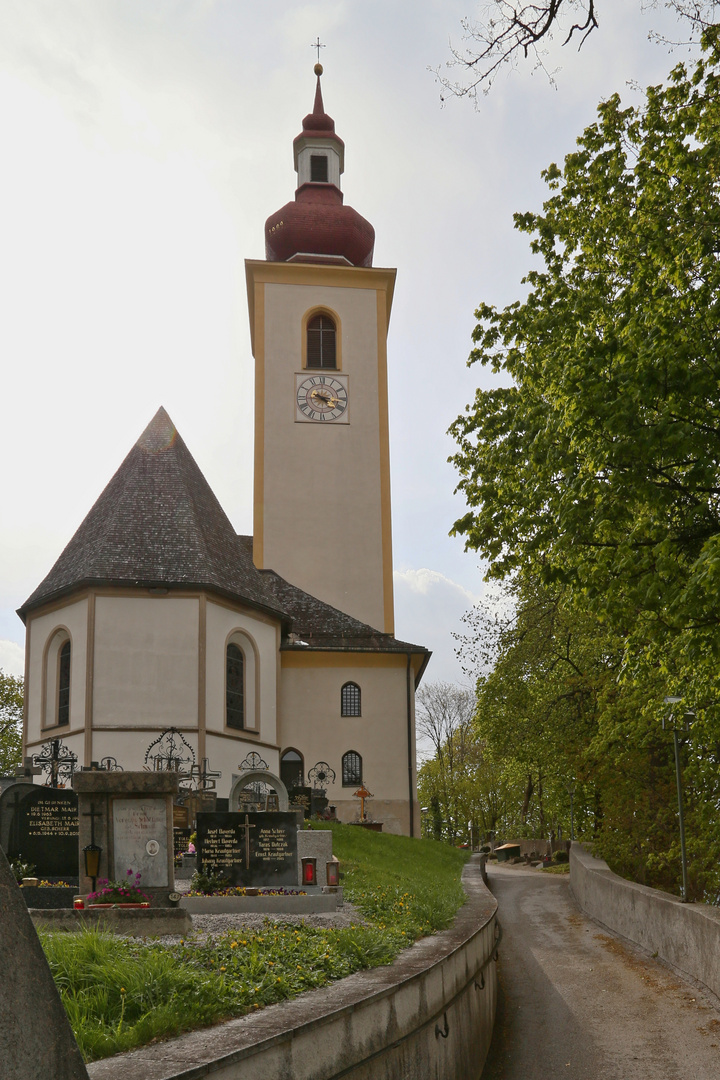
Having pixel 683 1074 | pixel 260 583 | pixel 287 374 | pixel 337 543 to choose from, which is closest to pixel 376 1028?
pixel 683 1074

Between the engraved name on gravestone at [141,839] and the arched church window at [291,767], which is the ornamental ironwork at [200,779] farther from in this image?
the engraved name on gravestone at [141,839]

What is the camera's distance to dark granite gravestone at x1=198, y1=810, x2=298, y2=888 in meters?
14.4

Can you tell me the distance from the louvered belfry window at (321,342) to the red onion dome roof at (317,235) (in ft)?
9.69

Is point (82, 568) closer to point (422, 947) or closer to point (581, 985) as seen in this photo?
point (581, 985)

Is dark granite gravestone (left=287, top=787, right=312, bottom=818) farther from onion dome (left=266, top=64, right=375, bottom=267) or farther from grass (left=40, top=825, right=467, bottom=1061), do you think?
onion dome (left=266, top=64, right=375, bottom=267)

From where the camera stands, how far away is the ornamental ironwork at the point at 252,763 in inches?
1117

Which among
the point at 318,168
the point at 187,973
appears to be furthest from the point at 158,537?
the point at 187,973

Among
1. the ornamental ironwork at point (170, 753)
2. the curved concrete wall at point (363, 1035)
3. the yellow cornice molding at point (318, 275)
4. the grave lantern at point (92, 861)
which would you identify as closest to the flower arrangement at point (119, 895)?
the grave lantern at point (92, 861)

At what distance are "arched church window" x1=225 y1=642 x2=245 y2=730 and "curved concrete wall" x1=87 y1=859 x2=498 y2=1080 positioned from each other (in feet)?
63.4

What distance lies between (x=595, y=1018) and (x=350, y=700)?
22737 mm

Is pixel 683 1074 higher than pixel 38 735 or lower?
lower

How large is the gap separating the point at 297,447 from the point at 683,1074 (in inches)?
1216

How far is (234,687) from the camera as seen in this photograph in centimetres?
2922

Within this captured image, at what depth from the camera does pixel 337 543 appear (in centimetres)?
3719
